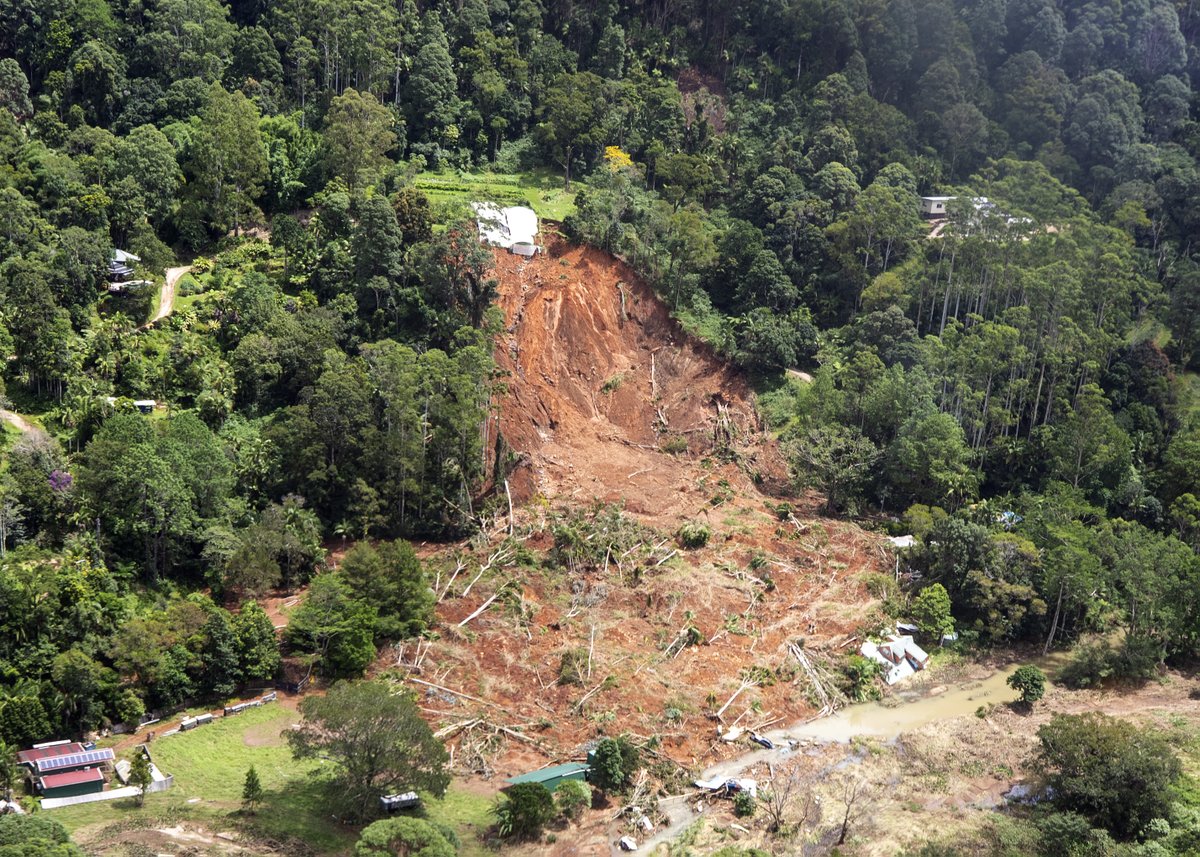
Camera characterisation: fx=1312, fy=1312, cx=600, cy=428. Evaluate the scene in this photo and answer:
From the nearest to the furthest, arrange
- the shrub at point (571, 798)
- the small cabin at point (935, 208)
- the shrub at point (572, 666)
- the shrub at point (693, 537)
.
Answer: the shrub at point (571, 798), the shrub at point (572, 666), the shrub at point (693, 537), the small cabin at point (935, 208)

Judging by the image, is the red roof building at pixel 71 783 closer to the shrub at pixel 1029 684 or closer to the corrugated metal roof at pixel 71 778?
the corrugated metal roof at pixel 71 778

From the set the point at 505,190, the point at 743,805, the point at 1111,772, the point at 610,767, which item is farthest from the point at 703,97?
the point at 1111,772

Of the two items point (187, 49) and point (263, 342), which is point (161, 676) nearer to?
point (263, 342)

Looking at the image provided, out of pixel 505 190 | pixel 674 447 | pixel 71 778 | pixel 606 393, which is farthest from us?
pixel 505 190

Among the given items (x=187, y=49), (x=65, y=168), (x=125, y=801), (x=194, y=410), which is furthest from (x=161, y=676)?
(x=187, y=49)

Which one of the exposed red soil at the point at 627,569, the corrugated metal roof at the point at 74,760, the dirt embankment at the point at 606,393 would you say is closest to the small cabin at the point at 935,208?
the dirt embankment at the point at 606,393

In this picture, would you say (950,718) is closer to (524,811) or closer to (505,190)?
(524,811)
